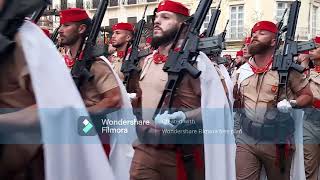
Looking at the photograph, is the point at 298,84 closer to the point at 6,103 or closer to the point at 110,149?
the point at 110,149

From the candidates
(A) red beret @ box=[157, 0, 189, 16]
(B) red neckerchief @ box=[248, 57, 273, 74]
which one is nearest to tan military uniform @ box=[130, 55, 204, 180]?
(A) red beret @ box=[157, 0, 189, 16]

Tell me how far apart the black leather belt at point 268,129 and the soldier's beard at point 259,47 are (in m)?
0.74

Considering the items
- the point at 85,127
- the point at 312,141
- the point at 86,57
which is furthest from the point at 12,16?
the point at 312,141

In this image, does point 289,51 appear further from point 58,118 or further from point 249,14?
point 249,14

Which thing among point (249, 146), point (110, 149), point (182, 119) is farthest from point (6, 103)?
point (249, 146)

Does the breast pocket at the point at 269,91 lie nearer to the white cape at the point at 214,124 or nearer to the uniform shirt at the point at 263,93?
the uniform shirt at the point at 263,93

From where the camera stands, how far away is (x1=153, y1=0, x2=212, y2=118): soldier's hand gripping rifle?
4906 millimetres

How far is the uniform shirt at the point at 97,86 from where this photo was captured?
5129 millimetres

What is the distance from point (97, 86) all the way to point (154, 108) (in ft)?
1.79

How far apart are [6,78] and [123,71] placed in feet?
19.3

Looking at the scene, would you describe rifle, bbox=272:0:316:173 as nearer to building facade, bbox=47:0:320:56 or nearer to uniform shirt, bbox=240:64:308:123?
uniform shirt, bbox=240:64:308:123

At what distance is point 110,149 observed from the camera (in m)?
5.30

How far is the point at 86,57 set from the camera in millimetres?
5281

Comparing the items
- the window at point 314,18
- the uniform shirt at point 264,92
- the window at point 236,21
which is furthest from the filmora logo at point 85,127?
the window at point 314,18
